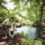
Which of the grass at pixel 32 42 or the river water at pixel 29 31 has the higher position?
the river water at pixel 29 31

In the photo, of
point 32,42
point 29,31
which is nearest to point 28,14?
point 29,31

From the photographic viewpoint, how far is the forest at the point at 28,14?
5.28ft

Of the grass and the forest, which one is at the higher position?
the forest

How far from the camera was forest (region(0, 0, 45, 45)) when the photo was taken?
161cm

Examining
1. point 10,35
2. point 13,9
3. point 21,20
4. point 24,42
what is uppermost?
point 13,9

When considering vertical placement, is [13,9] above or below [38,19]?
above

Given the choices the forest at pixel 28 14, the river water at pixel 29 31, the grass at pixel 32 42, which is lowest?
the grass at pixel 32 42

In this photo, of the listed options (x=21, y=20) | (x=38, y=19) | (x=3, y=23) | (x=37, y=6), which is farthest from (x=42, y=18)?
(x=3, y=23)

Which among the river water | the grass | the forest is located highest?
the forest

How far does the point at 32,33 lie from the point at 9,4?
527 millimetres

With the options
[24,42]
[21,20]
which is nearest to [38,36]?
[24,42]

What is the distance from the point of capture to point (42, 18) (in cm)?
161

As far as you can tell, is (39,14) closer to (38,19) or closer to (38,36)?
(38,19)

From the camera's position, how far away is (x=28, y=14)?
64.1 inches
